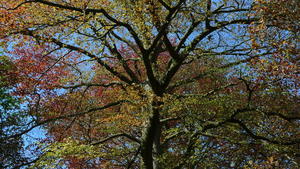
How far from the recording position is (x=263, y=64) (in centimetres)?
762

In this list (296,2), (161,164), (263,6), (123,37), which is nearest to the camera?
(296,2)

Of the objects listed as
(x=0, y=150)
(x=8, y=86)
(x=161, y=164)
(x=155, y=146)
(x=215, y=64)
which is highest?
(x=8, y=86)

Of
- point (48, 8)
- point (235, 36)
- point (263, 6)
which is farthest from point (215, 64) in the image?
point (48, 8)

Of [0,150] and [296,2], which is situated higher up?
[0,150]

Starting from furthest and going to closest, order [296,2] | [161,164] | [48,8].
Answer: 1. [161,164]
2. [48,8]
3. [296,2]

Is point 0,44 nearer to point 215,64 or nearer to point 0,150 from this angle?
point 0,150

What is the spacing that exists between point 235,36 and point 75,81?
6549 mm

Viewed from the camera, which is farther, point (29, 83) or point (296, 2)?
point (29, 83)

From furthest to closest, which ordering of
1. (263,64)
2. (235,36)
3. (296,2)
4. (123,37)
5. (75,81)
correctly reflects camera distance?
1. (123,37)
2. (75,81)
3. (235,36)
4. (263,64)
5. (296,2)

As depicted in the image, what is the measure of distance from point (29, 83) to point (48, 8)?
5.80 metres

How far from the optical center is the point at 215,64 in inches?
488

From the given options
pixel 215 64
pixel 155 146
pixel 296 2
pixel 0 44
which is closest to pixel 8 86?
pixel 0 44

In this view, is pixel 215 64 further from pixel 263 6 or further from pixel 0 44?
pixel 0 44

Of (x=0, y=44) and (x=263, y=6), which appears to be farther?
(x=0, y=44)
